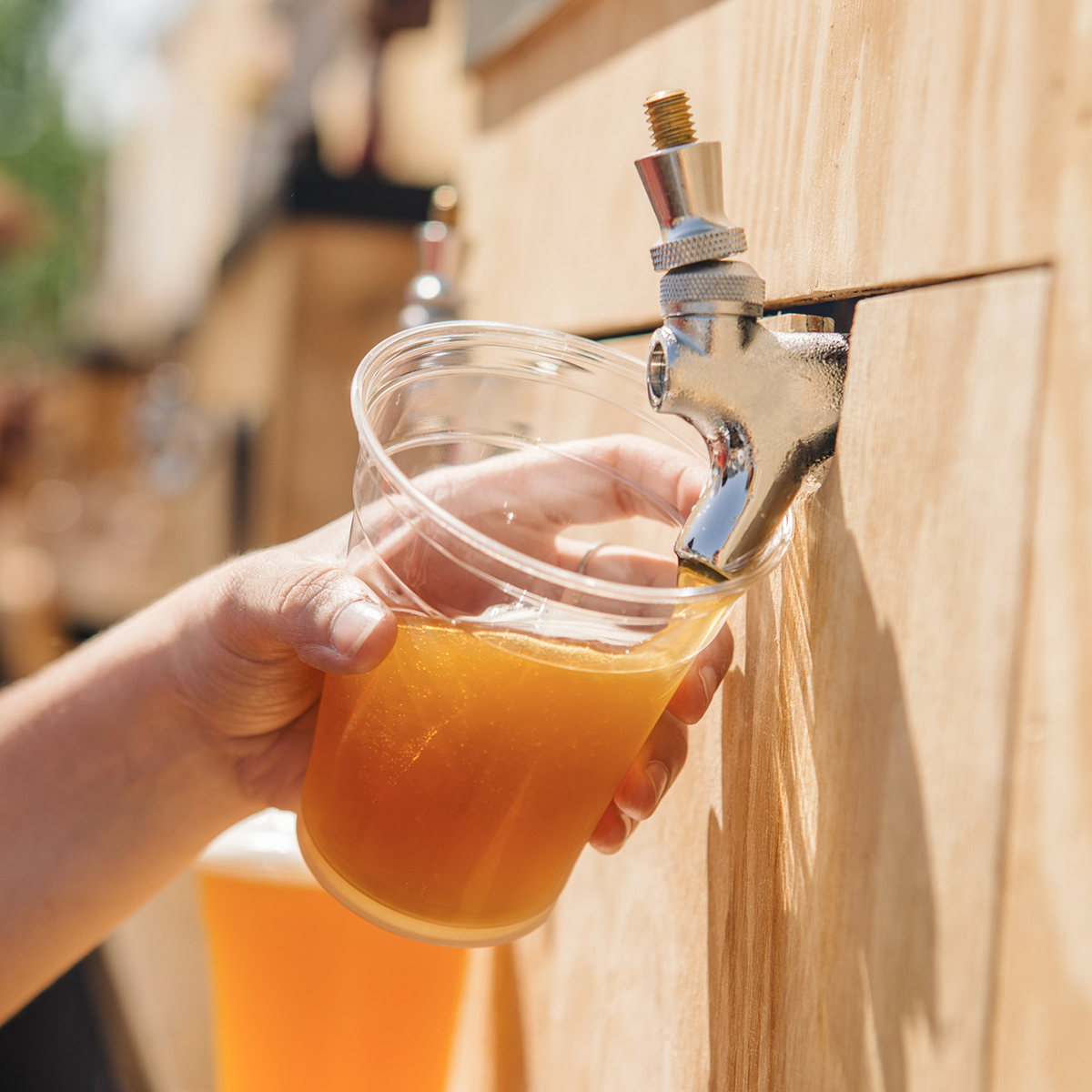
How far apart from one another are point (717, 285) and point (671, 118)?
0.30 feet

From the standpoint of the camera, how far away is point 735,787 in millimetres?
780

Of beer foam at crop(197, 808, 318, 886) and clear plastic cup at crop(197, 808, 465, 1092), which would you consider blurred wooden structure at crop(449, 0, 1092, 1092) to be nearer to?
clear plastic cup at crop(197, 808, 465, 1092)

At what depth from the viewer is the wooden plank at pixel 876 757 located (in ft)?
1.63

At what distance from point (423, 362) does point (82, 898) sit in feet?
1.96

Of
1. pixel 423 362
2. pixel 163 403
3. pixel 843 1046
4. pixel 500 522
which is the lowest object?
pixel 163 403

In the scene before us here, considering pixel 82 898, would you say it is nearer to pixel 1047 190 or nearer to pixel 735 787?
pixel 735 787

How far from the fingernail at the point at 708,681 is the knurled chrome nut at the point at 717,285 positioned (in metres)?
0.26

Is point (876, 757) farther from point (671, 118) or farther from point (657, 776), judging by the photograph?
point (671, 118)

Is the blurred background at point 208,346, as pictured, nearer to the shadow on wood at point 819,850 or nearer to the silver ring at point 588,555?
the silver ring at point 588,555

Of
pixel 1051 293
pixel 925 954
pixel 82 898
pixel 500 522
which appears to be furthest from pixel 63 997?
pixel 1051 293

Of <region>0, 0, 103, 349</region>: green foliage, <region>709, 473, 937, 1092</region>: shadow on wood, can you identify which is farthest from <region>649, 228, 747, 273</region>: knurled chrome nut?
<region>0, 0, 103, 349</region>: green foliage

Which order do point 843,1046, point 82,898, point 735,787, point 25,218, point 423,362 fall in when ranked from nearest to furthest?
1. point 843,1046
2. point 735,787
3. point 423,362
4. point 82,898
5. point 25,218

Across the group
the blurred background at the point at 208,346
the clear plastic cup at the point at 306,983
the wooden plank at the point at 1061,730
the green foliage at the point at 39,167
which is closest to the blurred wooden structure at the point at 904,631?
the wooden plank at the point at 1061,730

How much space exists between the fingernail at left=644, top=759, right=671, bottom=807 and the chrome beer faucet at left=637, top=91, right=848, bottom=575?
191 mm
